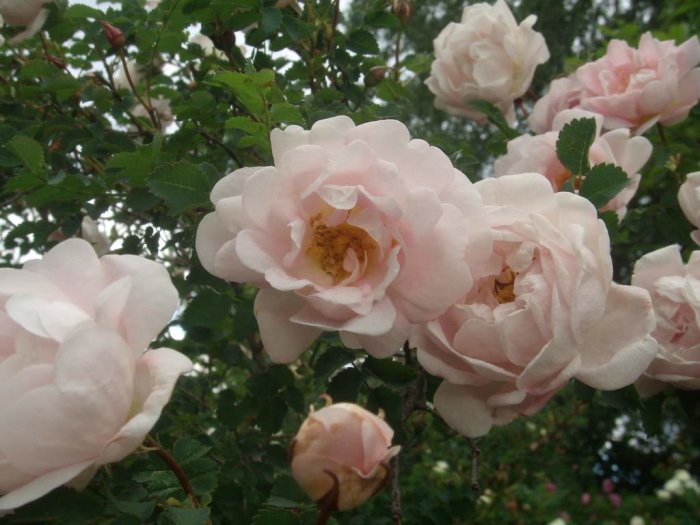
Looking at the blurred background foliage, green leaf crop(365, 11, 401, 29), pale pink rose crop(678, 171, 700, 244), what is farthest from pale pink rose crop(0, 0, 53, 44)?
pale pink rose crop(678, 171, 700, 244)

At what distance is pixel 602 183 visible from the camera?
85cm

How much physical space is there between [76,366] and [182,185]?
1.17 feet

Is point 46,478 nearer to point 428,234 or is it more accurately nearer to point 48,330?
point 48,330

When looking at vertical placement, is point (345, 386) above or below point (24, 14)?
→ below

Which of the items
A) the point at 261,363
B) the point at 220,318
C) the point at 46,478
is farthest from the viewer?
the point at 261,363

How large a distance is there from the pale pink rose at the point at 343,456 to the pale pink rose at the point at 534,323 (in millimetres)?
109

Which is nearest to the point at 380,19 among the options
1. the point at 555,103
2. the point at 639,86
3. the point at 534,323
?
the point at 555,103

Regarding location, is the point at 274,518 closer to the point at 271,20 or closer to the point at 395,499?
the point at 395,499

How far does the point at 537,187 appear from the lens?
0.72m

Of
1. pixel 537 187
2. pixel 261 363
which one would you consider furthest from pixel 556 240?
pixel 261 363

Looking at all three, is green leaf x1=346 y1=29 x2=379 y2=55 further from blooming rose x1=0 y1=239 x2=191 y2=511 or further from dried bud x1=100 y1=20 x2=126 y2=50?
blooming rose x1=0 y1=239 x2=191 y2=511

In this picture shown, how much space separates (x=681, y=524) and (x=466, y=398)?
4.50m

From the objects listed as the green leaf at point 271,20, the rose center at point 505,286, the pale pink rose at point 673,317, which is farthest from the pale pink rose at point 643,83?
the rose center at point 505,286

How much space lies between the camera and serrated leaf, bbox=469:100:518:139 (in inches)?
53.7
